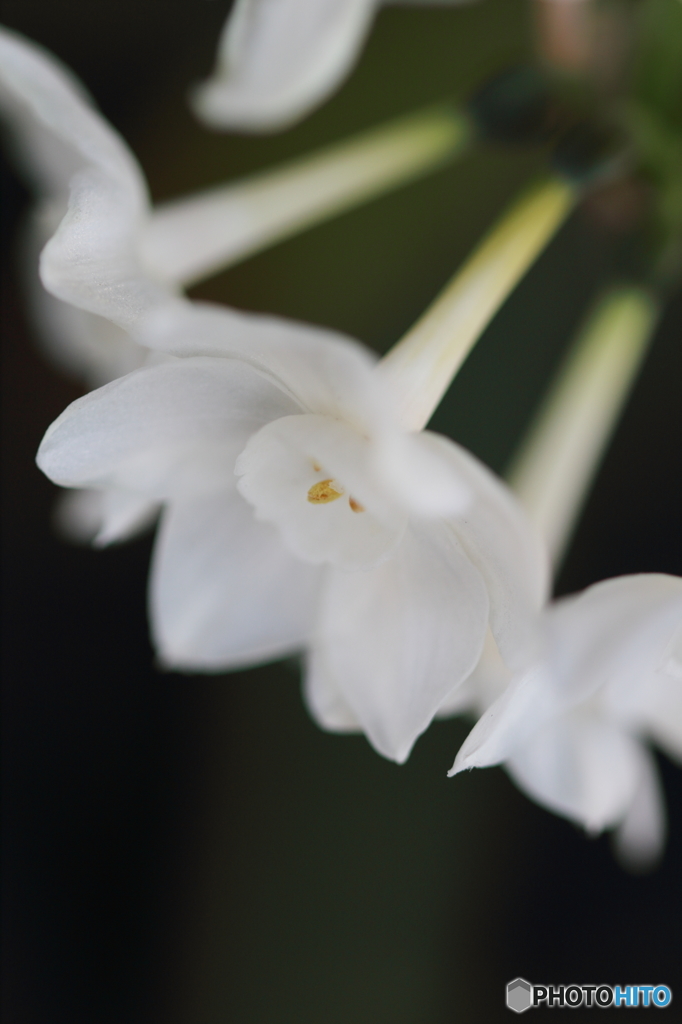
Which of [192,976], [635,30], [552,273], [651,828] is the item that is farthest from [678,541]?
[192,976]

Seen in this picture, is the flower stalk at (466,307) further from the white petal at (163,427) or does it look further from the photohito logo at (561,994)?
the photohito logo at (561,994)

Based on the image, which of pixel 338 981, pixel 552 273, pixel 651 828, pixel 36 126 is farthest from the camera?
pixel 338 981

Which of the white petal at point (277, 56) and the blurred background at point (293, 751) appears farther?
the blurred background at point (293, 751)

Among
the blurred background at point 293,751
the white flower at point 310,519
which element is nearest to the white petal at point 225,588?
the white flower at point 310,519

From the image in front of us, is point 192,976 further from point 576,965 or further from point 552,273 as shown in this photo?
point 552,273

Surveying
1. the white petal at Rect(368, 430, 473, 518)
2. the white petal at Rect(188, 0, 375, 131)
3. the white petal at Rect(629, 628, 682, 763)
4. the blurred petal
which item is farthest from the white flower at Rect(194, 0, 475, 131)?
the white petal at Rect(629, 628, 682, 763)
